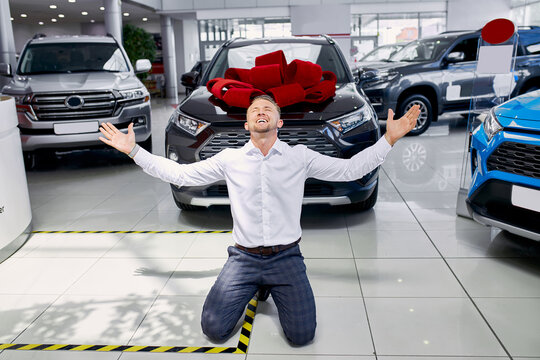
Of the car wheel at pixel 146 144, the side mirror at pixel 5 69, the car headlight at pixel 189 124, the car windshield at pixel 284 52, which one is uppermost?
the car windshield at pixel 284 52

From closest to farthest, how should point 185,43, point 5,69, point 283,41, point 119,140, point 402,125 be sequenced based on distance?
point 402,125
point 119,140
point 283,41
point 5,69
point 185,43

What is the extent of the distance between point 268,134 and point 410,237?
1.87 meters

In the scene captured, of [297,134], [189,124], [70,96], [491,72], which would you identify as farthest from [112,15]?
[491,72]

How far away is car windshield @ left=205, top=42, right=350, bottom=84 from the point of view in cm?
483

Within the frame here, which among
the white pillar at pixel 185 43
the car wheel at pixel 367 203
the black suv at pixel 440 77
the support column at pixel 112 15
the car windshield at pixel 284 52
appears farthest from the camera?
the white pillar at pixel 185 43

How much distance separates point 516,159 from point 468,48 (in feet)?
20.1

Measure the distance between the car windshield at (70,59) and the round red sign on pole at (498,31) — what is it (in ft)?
16.1

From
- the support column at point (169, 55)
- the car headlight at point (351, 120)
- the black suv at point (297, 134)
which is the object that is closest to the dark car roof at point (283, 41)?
the black suv at point (297, 134)

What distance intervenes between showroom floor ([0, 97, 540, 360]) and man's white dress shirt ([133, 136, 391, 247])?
52 cm

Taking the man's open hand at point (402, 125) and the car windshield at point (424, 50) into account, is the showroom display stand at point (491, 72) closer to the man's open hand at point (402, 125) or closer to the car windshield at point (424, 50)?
the man's open hand at point (402, 125)

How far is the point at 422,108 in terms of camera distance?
326 inches

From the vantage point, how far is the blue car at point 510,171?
292 cm

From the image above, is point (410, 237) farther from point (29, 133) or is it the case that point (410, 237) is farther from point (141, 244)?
point (29, 133)

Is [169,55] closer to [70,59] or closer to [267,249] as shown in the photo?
[70,59]
